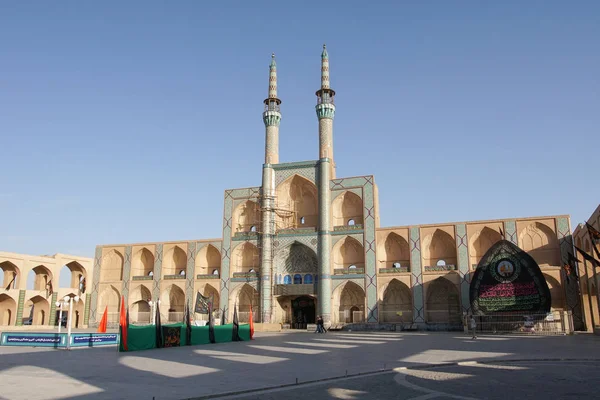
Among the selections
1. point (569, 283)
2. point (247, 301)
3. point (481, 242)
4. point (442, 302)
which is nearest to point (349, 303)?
point (442, 302)

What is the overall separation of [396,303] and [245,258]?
12600 millimetres

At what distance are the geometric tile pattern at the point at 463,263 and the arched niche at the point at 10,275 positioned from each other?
34.9 meters

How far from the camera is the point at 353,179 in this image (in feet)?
127

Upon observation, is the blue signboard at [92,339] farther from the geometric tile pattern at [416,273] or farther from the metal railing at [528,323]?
the geometric tile pattern at [416,273]

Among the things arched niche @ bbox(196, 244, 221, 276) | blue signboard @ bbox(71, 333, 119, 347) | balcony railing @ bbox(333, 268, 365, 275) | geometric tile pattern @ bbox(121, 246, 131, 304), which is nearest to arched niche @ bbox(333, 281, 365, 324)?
balcony railing @ bbox(333, 268, 365, 275)

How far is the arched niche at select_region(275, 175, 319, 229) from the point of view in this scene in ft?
134

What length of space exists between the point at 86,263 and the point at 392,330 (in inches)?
1182

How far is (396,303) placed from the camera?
122 ft

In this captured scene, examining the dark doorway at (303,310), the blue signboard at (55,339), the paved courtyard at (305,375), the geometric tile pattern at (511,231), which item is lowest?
the paved courtyard at (305,375)

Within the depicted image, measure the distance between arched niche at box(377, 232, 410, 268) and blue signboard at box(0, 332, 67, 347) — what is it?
23502 millimetres

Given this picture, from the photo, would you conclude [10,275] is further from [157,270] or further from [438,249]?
[438,249]

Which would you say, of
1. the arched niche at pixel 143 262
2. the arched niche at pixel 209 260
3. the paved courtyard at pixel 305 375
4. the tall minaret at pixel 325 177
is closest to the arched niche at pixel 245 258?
the arched niche at pixel 209 260

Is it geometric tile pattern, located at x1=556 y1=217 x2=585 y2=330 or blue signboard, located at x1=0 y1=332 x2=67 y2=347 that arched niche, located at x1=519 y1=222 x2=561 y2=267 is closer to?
geometric tile pattern, located at x1=556 y1=217 x2=585 y2=330

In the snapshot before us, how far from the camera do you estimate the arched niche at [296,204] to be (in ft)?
134
